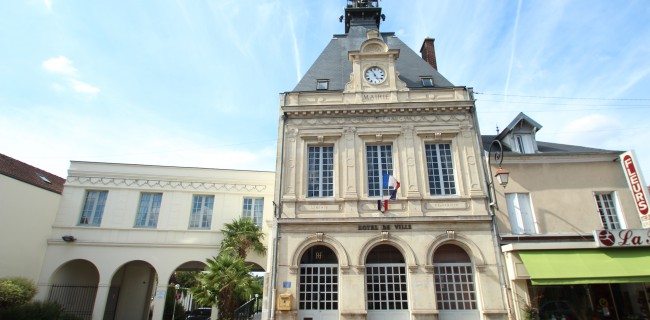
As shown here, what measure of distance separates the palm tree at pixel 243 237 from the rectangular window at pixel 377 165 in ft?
18.5

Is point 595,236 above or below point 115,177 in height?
below

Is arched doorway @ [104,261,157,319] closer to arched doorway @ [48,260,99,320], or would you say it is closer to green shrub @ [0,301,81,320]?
arched doorway @ [48,260,99,320]

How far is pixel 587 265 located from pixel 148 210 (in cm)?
1658

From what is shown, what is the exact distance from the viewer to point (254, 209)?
15.4 meters

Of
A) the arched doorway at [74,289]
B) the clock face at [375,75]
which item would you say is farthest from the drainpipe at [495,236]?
the arched doorway at [74,289]

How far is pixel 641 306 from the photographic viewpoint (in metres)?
9.91

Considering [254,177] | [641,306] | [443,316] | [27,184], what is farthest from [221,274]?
[641,306]

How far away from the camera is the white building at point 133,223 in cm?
1398

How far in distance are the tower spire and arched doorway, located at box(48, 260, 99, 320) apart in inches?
710

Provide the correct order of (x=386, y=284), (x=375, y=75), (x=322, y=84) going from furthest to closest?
(x=322, y=84)
(x=375, y=75)
(x=386, y=284)

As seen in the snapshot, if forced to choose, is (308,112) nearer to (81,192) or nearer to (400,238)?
(400,238)

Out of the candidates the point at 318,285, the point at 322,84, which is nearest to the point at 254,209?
the point at 318,285

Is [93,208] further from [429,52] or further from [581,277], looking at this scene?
[581,277]

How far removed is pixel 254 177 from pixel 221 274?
19.1 ft
